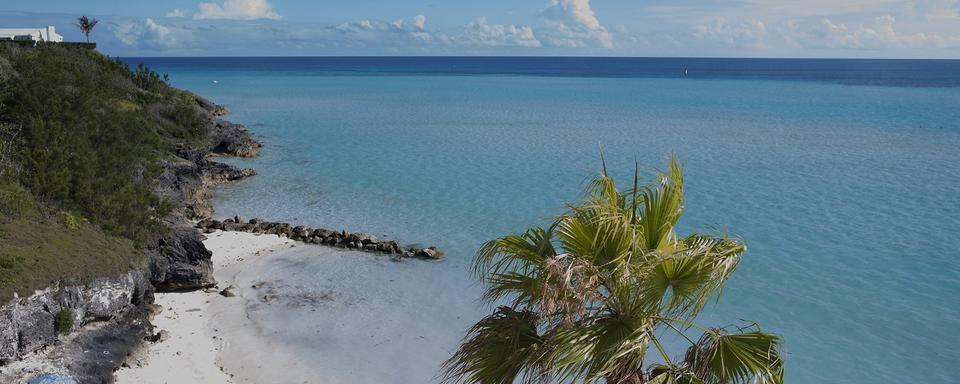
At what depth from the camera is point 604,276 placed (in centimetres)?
647

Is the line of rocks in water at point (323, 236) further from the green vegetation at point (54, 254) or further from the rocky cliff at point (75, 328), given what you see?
the rocky cliff at point (75, 328)

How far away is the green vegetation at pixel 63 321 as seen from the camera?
14297 mm

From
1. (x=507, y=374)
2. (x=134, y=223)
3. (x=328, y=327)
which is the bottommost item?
(x=328, y=327)

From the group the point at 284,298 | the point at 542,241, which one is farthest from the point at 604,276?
the point at 284,298

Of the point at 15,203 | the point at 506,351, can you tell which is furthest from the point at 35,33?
the point at 506,351

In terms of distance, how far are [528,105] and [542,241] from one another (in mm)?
72517

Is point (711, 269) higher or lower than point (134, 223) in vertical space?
higher

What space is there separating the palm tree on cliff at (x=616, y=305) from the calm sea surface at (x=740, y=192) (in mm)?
10250

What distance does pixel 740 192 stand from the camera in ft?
105

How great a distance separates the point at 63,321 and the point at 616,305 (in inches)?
475

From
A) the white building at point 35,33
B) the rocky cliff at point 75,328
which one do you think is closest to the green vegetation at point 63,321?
the rocky cliff at point 75,328

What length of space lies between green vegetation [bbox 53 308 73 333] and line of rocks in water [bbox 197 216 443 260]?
31.9 ft

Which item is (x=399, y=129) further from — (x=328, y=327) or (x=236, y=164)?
(x=328, y=327)

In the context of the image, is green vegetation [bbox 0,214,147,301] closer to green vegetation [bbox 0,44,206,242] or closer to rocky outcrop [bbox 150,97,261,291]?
green vegetation [bbox 0,44,206,242]
